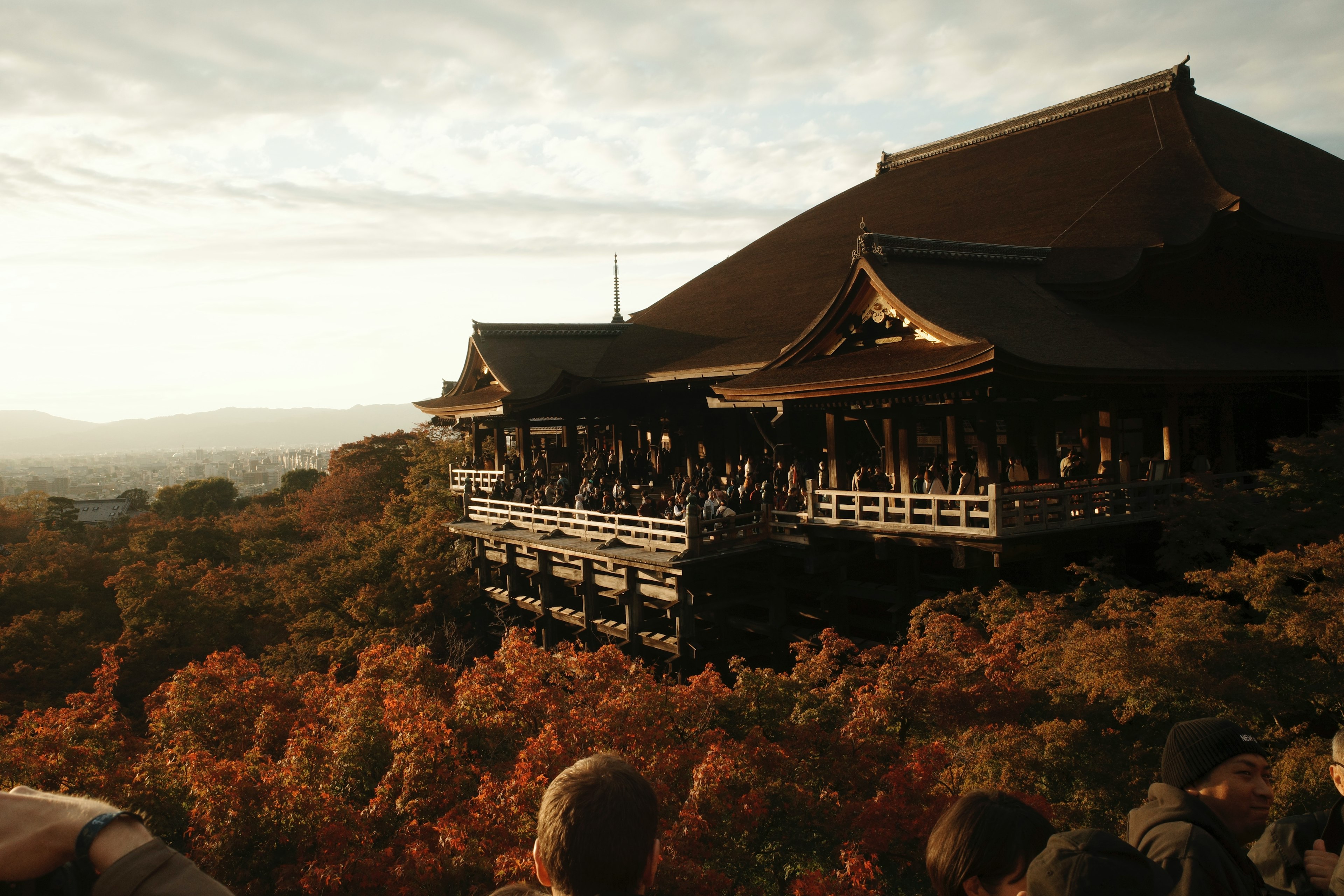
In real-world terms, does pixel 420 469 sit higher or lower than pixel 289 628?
higher

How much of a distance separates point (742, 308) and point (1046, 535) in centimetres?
1257

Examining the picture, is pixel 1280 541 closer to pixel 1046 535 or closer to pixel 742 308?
pixel 1046 535

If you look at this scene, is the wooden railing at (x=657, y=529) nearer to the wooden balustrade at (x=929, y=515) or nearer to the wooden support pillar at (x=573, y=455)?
the wooden balustrade at (x=929, y=515)

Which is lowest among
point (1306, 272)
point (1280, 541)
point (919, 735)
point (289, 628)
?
point (289, 628)

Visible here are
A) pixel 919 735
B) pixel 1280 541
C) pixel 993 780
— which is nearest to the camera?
pixel 993 780

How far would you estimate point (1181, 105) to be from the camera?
1941cm

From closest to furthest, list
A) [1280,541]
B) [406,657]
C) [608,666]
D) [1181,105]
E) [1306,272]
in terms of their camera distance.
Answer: [608,666], [1280,541], [406,657], [1306,272], [1181,105]

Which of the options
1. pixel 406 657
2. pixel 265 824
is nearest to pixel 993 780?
pixel 265 824

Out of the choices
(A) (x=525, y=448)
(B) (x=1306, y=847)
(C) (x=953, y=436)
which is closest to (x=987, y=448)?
(C) (x=953, y=436)

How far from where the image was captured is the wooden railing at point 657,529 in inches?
588

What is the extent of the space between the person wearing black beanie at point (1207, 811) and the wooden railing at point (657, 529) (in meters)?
11.5

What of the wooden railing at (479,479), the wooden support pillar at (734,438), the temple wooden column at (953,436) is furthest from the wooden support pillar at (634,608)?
the wooden railing at (479,479)

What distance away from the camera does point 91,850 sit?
1585 mm

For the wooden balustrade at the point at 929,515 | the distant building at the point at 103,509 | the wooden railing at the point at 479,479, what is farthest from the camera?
the distant building at the point at 103,509
